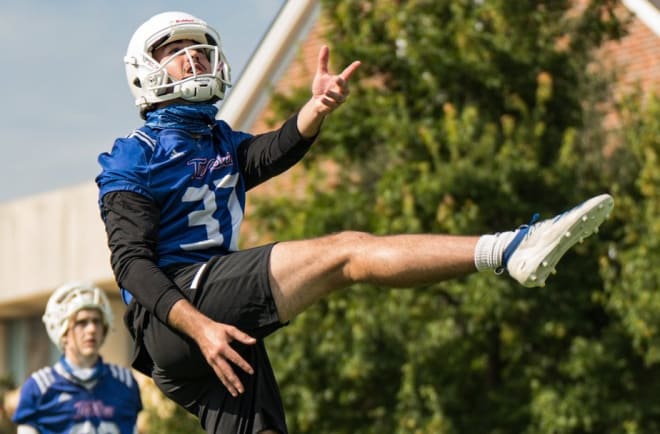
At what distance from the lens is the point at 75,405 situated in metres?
10.8

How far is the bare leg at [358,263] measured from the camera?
6.63m

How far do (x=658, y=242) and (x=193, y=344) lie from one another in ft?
32.0

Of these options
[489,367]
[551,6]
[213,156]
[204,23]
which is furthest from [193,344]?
[551,6]

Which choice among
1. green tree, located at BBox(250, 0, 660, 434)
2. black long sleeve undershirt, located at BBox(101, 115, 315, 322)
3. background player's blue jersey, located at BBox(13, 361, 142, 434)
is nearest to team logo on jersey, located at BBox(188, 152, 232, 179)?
black long sleeve undershirt, located at BBox(101, 115, 315, 322)

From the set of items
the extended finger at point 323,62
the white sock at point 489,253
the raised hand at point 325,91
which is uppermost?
the extended finger at point 323,62

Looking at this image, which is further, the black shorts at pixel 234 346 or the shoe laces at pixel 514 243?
the black shorts at pixel 234 346

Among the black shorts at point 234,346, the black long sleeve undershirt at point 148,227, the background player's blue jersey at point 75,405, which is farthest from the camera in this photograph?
the background player's blue jersey at point 75,405

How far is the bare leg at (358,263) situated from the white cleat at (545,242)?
197 millimetres

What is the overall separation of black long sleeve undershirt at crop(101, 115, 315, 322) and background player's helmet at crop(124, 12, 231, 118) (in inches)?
15.3

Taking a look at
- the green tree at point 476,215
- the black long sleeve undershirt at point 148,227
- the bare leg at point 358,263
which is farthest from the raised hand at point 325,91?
the green tree at point 476,215

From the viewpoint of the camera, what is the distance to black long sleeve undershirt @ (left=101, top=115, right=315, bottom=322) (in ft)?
22.8

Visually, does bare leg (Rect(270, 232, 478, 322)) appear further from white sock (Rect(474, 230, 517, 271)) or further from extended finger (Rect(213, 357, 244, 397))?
extended finger (Rect(213, 357, 244, 397))

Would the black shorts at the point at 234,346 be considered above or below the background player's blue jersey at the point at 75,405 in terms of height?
above

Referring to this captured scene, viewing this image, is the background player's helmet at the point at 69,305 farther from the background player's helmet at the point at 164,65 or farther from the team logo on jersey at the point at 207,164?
the team logo on jersey at the point at 207,164
